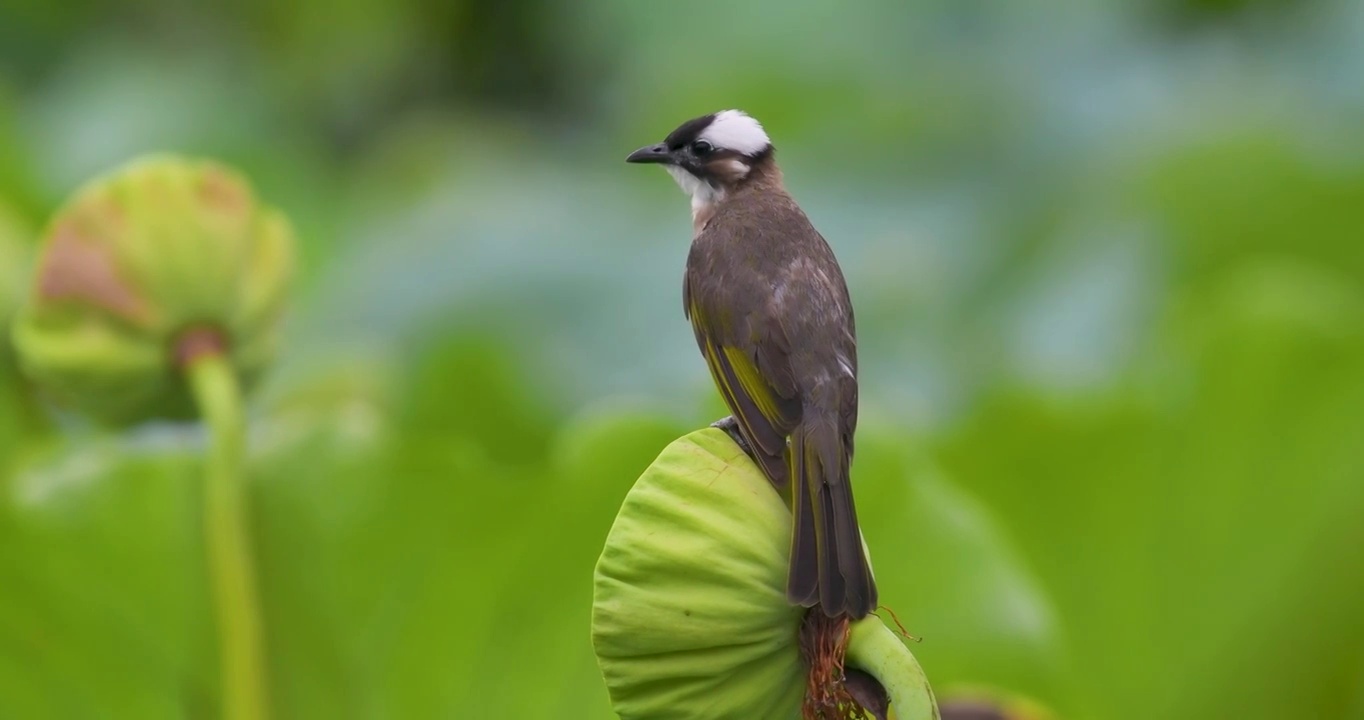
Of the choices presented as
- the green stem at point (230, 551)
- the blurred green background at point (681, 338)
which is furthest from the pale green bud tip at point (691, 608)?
the blurred green background at point (681, 338)

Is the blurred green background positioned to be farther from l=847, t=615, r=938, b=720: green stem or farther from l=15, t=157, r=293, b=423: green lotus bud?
l=847, t=615, r=938, b=720: green stem

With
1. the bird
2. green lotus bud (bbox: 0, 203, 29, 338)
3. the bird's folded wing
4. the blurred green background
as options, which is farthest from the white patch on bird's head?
green lotus bud (bbox: 0, 203, 29, 338)

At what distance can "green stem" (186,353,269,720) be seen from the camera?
988mm

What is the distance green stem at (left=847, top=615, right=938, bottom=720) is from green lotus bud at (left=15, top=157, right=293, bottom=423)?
0.62m

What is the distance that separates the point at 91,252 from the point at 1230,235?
1.87 meters

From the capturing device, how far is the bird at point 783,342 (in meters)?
0.82

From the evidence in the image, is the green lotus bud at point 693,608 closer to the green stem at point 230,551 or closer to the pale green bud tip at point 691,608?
the pale green bud tip at point 691,608

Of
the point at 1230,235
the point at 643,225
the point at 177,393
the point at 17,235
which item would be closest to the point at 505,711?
the point at 177,393

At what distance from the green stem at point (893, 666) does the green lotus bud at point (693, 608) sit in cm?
5

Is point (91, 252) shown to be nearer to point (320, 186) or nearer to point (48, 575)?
point (48, 575)

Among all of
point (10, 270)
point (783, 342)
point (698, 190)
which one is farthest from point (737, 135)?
point (10, 270)

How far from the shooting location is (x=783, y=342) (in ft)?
2.99

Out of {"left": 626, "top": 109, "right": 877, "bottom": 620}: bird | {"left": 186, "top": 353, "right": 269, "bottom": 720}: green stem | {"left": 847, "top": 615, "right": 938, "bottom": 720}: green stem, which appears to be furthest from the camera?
{"left": 186, "top": 353, "right": 269, "bottom": 720}: green stem

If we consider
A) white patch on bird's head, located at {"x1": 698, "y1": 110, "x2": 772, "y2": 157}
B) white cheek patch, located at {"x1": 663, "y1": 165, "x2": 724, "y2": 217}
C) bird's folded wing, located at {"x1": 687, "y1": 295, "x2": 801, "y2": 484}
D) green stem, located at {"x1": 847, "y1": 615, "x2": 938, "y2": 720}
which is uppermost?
white patch on bird's head, located at {"x1": 698, "y1": 110, "x2": 772, "y2": 157}
